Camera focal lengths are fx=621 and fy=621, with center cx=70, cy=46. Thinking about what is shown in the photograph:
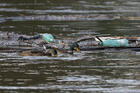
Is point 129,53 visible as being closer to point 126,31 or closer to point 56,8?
point 126,31

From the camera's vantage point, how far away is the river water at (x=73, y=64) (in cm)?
1380

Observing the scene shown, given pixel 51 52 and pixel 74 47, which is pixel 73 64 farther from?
pixel 74 47

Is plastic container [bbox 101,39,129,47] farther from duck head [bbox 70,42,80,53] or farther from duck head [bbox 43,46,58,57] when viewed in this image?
duck head [bbox 43,46,58,57]

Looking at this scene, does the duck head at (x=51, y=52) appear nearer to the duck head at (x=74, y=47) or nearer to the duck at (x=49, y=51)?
the duck at (x=49, y=51)

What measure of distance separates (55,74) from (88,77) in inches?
36.1

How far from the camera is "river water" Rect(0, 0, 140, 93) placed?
13797mm

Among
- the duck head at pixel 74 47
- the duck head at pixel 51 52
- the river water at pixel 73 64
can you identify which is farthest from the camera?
the duck head at pixel 74 47

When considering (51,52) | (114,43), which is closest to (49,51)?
(51,52)

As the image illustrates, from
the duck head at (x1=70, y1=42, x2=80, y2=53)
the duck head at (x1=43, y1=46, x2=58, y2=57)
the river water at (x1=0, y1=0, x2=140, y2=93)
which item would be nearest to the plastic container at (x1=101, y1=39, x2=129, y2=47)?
the river water at (x1=0, y1=0, x2=140, y2=93)

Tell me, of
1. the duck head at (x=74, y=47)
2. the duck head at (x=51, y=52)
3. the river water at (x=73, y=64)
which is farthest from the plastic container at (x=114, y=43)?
the duck head at (x=51, y=52)

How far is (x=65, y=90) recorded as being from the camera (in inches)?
526

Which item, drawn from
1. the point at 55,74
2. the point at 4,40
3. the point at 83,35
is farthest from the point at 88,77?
the point at 83,35

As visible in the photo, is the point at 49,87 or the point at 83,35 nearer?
the point at 49,87

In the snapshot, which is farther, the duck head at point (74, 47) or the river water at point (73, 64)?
the duck head at point (74, 47)
